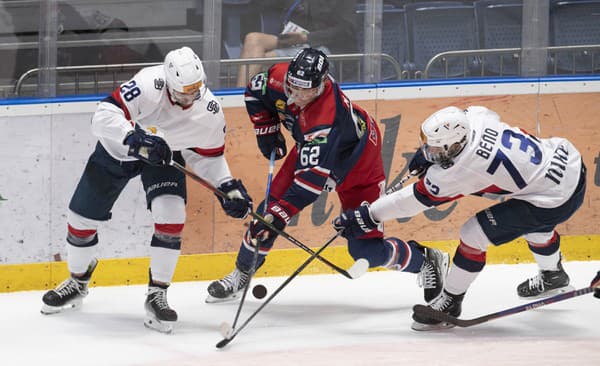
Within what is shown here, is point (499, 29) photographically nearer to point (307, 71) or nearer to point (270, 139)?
point (270, 139)

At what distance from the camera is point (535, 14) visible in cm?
582

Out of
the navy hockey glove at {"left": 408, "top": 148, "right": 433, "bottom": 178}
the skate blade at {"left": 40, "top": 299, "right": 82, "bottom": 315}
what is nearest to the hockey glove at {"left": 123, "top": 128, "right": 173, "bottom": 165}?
the skate blade at {"left": 40, "top": 299, "right": 82, "bottom": 315}

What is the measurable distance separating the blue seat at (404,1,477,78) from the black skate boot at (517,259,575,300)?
1463 mm

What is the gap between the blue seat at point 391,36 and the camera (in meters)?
5.80

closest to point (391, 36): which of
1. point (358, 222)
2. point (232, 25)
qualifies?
point (232, 25)

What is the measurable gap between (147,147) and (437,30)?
235 centimetres

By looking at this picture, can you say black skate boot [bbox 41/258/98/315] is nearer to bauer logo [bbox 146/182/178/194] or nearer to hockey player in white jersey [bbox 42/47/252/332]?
hockey player in white jersey [bbox 42/47/252/332]

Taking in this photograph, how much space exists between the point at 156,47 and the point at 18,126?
2.96ft

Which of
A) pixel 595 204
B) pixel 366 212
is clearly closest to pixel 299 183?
pixel 366 212

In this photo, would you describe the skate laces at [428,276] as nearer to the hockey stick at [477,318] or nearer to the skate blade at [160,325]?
the hockey stick at [477,318]

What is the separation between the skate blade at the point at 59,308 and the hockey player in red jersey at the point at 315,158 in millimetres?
685

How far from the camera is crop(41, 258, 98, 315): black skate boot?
4.94m

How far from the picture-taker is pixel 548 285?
4934 millimetres

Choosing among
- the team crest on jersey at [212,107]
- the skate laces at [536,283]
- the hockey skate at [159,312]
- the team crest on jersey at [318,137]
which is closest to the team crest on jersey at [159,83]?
the team crest on jersey at [212,107]
